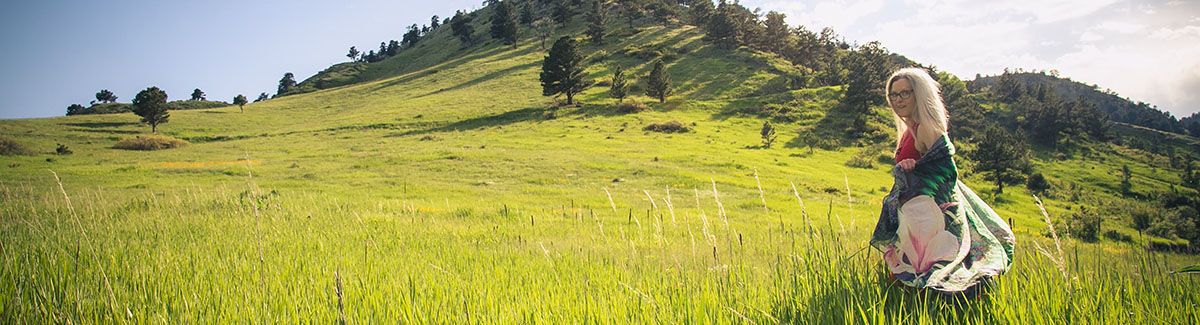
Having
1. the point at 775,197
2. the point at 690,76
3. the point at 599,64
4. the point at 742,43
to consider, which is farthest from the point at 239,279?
the point at 742,43

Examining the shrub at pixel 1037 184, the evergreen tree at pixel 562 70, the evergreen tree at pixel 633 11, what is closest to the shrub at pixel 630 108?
the evergreen tree at pixel 562 70

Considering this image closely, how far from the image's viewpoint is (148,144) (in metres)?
36.2

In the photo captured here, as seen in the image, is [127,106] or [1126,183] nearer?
[1126,183]

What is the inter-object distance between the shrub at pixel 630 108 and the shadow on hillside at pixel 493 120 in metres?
8.70

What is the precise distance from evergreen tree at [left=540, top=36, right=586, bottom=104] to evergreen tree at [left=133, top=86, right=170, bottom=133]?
40.6 meters

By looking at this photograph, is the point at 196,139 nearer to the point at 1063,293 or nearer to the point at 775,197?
the point at 775,197

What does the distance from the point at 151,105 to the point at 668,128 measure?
53758 millimetres

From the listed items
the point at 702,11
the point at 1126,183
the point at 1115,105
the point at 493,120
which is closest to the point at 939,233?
the point at 493,120

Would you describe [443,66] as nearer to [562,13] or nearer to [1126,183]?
[562,13]

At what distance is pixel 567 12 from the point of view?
113 m

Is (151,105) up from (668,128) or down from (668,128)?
up

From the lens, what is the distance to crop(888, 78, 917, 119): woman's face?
139 inches

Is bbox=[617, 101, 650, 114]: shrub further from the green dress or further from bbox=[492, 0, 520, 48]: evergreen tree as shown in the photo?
bbox=[492, 0, 520, 48]: evergreen tree

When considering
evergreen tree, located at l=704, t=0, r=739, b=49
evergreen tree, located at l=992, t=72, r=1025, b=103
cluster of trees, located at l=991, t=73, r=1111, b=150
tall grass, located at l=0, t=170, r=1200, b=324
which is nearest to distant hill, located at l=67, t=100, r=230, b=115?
evergreen tree, located at l=704, t=0, r=739, b=49
